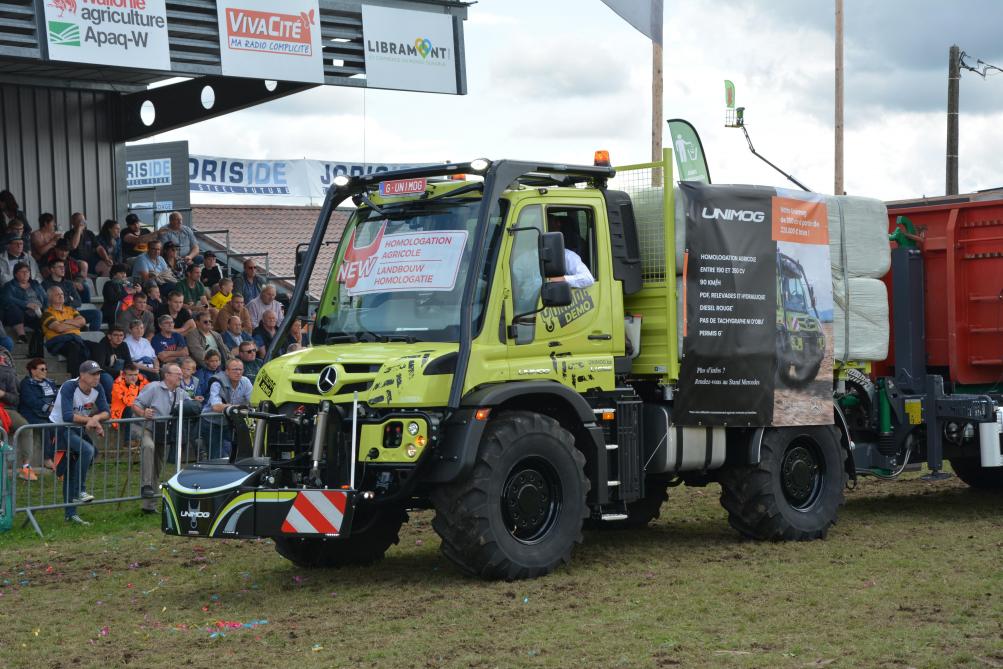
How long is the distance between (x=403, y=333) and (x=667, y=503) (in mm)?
5272

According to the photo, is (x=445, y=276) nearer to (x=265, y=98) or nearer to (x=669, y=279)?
(x=669, y=279)

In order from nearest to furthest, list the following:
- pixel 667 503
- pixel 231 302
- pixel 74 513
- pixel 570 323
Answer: pixel 570 323 → pixel 74 513 → pixel 667 503 → pixel 231 302

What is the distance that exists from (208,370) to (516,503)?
337 inches

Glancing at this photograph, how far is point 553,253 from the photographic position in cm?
930

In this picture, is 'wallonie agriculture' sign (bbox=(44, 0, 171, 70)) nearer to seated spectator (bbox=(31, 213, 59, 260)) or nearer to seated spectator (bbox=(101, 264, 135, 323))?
seated spectator (bbox=(101, 264, 135, 323))

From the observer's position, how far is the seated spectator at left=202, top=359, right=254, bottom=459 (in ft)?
46.1

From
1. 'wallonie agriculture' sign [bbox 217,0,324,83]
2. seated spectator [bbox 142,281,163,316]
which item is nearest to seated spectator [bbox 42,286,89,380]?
seated spectator [bbox 142,281,163,316]

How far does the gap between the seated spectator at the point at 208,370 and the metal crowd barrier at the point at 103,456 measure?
1.68 metres

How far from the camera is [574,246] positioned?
10172mm

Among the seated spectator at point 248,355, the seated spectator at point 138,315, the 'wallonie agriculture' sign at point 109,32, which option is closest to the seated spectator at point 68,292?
the seated spectator at point 138,315

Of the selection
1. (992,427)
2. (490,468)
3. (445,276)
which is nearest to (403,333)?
(445,276)

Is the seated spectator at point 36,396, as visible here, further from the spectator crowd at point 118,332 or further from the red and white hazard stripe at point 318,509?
the red and white hazard stripe at point 318,509

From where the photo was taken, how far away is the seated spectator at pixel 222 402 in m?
14.1

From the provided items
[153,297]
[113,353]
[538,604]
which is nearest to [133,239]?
[153,297]
